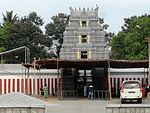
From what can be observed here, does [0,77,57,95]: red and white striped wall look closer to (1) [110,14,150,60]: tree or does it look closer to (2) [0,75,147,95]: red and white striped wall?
(2) [0,75,147,95]: red and white striped wall

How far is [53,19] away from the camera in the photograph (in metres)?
101

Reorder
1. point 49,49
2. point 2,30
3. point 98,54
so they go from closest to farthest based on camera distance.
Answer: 1. point 98,54
2. point 2,30
3. point 49,49

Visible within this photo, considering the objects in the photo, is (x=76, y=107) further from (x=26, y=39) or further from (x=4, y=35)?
(x=4, y=35)

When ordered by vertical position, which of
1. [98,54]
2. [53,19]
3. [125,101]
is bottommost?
[125,101]

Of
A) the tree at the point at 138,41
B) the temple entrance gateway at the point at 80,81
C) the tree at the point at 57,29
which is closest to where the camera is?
the temple entrance gateway at the point at 80,81

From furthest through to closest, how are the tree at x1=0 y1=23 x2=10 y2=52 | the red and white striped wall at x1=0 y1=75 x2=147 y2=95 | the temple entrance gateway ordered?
1. the tree at x1=0 y1=23 x2=10 y2=52
2. the red and white striped wall at x1=0 y1=75 x2=147 y2=95
3. the temple entrance gateway

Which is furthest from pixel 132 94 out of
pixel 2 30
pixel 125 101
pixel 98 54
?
pixel 2 30

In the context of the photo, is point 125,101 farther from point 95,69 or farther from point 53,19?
point 53,19

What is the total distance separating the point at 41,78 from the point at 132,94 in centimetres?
2038

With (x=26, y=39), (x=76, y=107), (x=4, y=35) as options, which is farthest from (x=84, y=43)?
(x=76, y=107)

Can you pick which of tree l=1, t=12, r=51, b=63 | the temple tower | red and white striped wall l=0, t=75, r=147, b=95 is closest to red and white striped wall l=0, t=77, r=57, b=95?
red and white striped wall l=0, t=75, r=147, b=95

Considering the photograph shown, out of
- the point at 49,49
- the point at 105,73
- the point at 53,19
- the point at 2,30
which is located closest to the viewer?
the point at 105,73

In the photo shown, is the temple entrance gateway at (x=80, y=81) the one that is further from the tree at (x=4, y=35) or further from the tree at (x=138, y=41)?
the tree at (x=4, y=35)

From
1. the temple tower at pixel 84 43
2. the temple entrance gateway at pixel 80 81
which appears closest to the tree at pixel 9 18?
the temple tower at pixel 84 43
